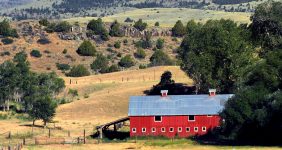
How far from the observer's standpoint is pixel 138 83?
112m

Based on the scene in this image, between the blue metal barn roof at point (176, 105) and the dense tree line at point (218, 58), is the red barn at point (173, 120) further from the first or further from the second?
the dense tree line at point (218, 58)

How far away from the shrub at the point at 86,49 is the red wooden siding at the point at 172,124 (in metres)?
76.1

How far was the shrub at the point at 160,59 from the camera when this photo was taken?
13912cm

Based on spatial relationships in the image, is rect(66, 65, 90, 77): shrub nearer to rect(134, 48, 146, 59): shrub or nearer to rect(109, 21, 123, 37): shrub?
rect(134, 48, 146, 59): shrub

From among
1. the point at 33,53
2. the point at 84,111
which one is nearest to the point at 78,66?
the point at 33,53

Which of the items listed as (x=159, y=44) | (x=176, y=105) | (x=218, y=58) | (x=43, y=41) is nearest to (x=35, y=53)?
(x=43, y=41)

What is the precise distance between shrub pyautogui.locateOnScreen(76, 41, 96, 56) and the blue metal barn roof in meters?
73.1

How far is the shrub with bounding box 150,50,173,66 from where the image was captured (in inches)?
5477

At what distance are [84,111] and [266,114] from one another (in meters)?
35.7

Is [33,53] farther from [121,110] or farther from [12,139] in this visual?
[12,139]

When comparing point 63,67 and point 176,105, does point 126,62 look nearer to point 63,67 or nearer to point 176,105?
point 63,67

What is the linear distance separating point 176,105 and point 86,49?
7569 cm

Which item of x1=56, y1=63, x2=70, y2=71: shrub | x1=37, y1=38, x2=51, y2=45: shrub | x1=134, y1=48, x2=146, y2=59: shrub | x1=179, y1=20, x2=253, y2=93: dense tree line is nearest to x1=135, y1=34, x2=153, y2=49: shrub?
x1=134, y1=48, x2=146, y2=59: shrub

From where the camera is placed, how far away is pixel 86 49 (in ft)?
488
